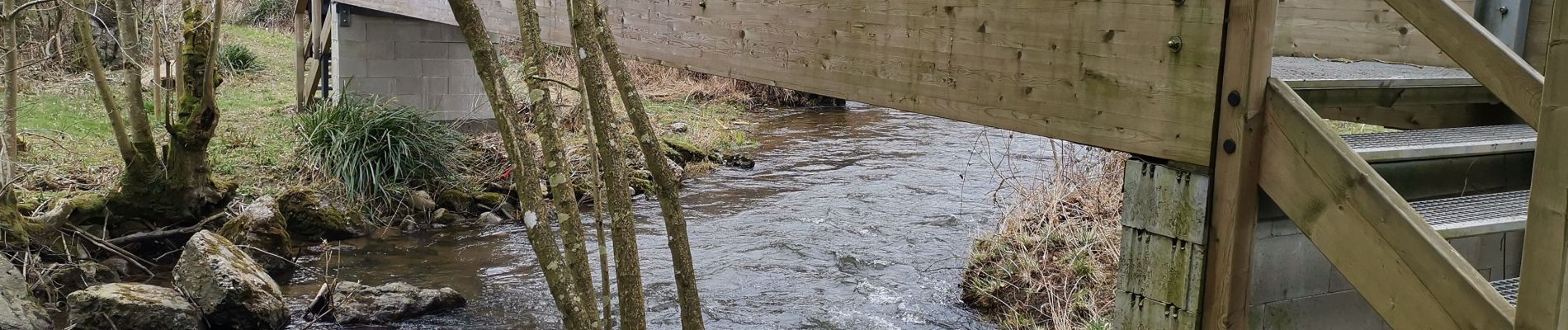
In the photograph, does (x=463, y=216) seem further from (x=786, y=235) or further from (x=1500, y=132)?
(x=1500, y=132)

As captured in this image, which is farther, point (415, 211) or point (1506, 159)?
point (415, 211)

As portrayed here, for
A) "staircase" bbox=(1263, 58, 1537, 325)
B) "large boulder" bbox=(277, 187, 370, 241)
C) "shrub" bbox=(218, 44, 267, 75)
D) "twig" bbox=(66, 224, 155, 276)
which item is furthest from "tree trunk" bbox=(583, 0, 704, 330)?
"shrub" bbox=(218, 44, 267, 75)

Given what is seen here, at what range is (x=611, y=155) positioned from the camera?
3.57 meters

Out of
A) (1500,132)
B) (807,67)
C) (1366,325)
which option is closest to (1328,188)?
(1366,325)

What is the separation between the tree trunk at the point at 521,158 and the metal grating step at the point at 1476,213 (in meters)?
2.24

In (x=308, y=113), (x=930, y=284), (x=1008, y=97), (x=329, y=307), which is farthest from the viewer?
(x=308, y=113)

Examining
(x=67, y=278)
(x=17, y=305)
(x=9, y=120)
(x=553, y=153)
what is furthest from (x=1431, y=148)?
(x=9, y=120)

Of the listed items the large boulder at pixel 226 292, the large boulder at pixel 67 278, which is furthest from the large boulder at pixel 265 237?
the large boulder at pixel 226 292

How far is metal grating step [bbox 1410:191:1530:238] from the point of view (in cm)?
280

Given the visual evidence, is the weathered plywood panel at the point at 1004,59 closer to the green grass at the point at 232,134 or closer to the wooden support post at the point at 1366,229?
the wooden support post at the point at 1366,229

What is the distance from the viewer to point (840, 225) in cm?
890

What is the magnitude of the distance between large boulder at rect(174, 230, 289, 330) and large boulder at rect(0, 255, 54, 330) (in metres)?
0.80

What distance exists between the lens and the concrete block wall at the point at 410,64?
11422 mm

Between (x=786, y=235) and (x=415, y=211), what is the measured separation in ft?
10.1
